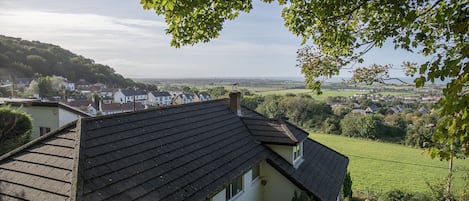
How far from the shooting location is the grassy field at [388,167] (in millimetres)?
30438

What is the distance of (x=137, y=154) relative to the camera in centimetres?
834

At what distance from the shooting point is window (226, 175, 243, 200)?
10394mm

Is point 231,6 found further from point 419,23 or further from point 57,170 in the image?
point 57,170

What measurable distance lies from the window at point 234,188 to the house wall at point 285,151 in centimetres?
325

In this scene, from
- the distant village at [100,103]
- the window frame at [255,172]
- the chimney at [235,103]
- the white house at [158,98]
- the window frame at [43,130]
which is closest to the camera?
the window frame at [255,172]

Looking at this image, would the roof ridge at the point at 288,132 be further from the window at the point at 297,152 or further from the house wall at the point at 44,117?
the house wall at the point at 44,117

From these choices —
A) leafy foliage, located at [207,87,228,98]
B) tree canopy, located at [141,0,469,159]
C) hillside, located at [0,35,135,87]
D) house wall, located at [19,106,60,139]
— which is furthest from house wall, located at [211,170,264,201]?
hillside, located at [0,35,135,87]

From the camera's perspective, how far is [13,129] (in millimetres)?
16875

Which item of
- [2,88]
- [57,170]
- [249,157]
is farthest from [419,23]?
[2,88]

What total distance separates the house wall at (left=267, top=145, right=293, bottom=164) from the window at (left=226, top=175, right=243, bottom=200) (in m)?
3.25

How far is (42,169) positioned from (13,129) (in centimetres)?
1253

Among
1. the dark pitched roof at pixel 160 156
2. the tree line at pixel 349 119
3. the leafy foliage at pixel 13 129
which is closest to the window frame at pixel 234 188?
the dark pitched roof at pixel 160 156

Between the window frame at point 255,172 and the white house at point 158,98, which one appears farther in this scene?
the white house at point 158,98

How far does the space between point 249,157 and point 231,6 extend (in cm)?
658
